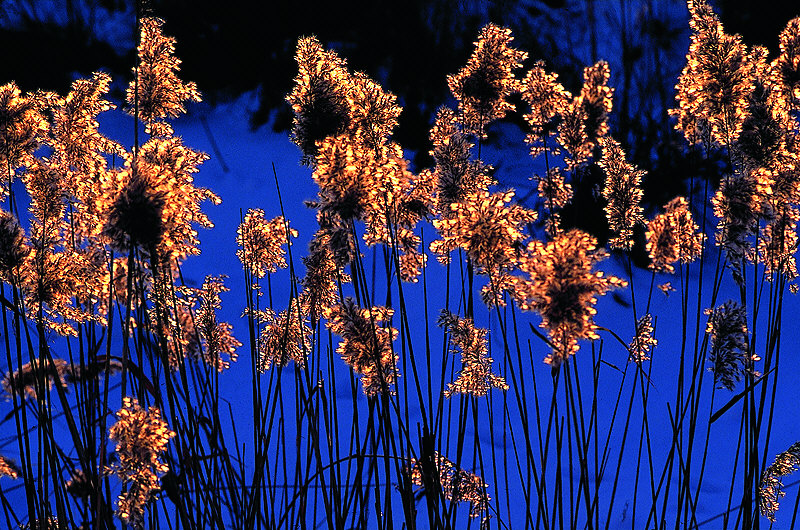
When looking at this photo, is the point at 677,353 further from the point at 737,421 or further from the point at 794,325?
the point at 794,325

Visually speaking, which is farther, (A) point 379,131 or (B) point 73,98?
(B) point 73,98

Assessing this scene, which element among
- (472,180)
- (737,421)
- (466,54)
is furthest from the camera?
(466,54)

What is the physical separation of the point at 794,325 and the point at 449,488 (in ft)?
18.0

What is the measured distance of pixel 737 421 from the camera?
16.3ft

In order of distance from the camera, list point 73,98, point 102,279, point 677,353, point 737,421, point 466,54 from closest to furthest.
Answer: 1. point 102,279
2. point 73,98
3. point 737,421
4. point 677,353
5. point 466,54

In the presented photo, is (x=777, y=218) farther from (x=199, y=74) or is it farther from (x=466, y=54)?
(x=199, y=74)

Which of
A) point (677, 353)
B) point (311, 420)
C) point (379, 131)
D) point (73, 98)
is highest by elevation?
Answer: point (677, 353)

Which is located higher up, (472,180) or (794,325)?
(794,325)

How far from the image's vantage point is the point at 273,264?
1780mm

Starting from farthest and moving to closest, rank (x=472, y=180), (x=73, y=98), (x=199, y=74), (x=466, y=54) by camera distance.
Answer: (x=199, y=74), (x=466, y=54), (x=73, y=98), (x=472, y=180)

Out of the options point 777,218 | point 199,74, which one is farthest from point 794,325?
point 199,74

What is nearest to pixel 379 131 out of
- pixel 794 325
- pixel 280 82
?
pixel 280 82

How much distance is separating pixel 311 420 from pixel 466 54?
486cm

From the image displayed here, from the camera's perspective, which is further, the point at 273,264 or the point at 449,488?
the point at 273,264
